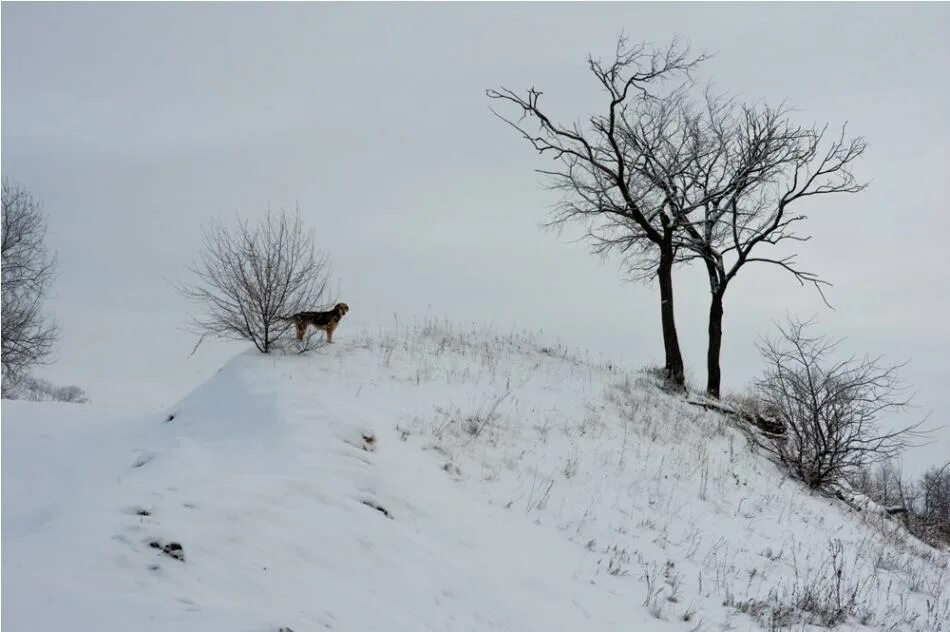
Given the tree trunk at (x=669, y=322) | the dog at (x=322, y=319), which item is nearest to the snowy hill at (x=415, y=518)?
the dog at (x=322, y=319)

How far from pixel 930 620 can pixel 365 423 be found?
6357 mm

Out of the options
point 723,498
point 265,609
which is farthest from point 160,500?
point 723,498

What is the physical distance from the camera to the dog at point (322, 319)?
10.5 metres

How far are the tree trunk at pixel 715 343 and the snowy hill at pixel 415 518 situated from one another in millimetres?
4528

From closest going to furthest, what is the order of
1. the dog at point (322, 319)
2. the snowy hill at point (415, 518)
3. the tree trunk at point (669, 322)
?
1. the snowy hill at point (415, 518)
2. the dog at point (322, 319)
3. the tree trunk at point (669, 322)

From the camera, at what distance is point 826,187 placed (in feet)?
48.6

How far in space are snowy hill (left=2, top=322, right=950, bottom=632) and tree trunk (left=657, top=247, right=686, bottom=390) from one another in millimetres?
4013

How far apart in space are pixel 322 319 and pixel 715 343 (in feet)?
33.7

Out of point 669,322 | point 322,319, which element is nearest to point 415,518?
point 322,319

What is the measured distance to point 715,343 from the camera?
1562 cm

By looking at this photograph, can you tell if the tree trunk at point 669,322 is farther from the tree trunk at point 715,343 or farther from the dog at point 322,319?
the dog at point 322,319

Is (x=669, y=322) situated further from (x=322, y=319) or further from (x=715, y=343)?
(x=322, y=319)

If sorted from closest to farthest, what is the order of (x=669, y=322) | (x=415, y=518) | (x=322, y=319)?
(x=415, y=518) → (x=322, y=319) → (x=669, y=322)

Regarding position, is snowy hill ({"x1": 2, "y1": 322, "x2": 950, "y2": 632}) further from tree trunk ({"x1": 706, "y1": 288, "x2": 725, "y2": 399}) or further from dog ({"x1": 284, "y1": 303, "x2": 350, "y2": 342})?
tree trunk ({"x1": 706, "y1": 288, "x2": 725, "y2": 399})
